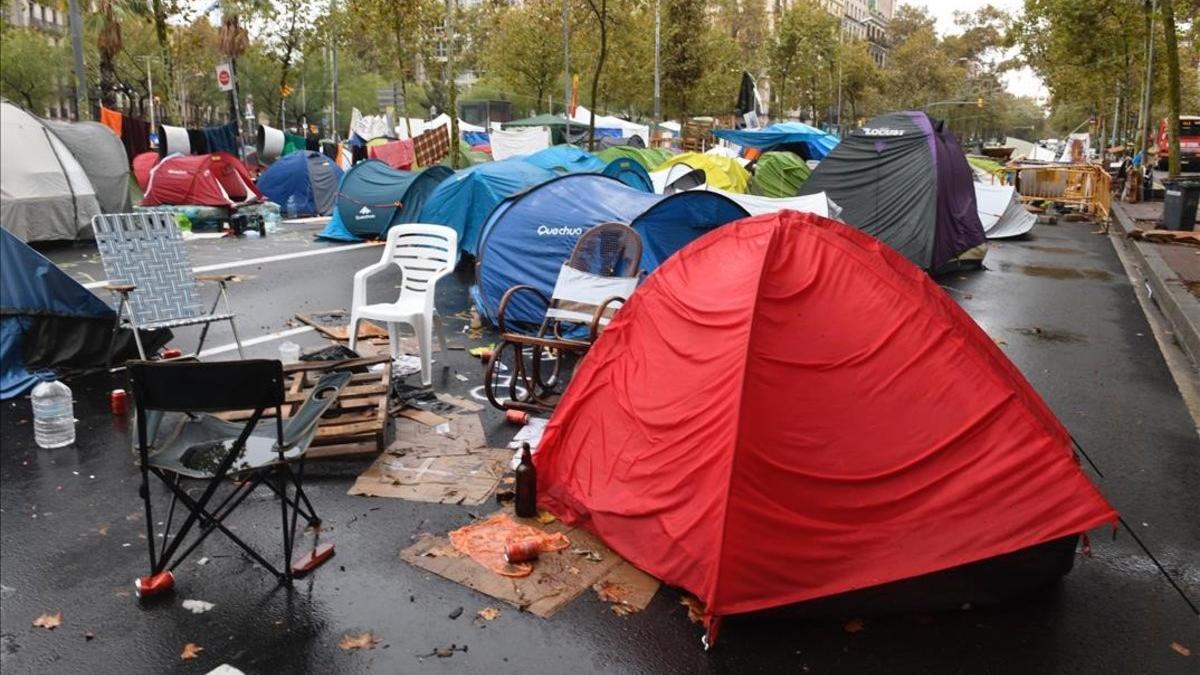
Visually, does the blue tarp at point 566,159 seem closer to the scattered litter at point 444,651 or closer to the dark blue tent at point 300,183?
the dark blue tent at point 300,183

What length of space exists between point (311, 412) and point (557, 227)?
4892mm

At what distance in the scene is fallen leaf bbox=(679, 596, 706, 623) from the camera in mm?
3627

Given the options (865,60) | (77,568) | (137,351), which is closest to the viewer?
(77,568)

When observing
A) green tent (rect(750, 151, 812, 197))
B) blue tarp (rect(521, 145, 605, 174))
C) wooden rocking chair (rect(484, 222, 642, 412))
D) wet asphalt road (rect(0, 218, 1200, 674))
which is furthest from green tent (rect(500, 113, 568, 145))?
wet asphalt road (rect(0, 218, 1200, 674))

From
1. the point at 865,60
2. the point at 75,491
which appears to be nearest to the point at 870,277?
the point at 75,491

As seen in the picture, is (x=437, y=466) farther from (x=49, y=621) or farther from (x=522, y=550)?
(x=49, y=621)

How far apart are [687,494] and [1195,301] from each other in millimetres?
9465

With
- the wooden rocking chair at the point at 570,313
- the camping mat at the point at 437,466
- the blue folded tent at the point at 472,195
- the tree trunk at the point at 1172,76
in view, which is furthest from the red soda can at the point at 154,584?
the tree trunk at the point at 1172,76

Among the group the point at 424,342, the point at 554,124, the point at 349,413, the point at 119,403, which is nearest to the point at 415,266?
the point at 424,342

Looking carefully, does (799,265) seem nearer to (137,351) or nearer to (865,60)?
(137,351)

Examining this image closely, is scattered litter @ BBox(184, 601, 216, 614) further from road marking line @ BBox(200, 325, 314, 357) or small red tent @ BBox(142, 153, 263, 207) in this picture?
small red tent @ BBox(142, 153, 263, 207)

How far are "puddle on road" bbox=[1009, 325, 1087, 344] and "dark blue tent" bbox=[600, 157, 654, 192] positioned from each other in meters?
7.80

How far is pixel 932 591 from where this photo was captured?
144 inches

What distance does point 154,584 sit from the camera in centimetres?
373
